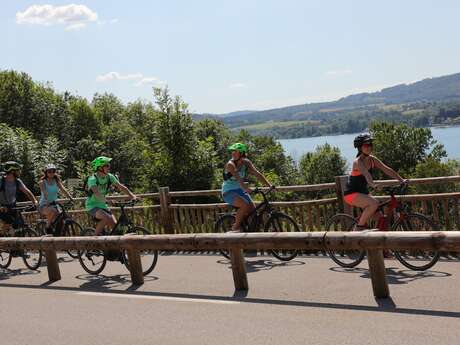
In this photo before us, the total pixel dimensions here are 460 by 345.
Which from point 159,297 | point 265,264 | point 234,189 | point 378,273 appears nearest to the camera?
point 378,273

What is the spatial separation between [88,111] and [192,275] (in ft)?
262

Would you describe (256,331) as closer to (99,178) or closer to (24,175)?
(99,178)

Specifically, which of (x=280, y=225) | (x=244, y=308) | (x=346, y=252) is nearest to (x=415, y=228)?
(x=346, y=252)

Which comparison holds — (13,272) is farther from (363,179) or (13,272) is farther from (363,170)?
(363,170)

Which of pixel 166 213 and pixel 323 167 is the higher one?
pixel 166 213

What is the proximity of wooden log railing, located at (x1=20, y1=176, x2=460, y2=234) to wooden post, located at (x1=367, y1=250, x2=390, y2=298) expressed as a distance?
2791mm

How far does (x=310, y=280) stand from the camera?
8.76 m

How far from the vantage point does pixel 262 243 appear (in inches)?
311

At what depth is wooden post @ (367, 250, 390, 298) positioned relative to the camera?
7.23 metres

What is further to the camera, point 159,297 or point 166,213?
point 166,213

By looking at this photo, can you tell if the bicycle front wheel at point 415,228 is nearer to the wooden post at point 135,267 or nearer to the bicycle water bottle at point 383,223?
the bicycle water bottle at point 383,223

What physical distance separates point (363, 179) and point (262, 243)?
2.23m

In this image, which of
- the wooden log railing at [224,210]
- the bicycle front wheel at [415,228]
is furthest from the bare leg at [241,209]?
the bicycle front wheel at [415,228]

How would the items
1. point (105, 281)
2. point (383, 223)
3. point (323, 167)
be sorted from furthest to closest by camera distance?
1. point (323, 167)
2. point (105, 281)
3. point (383, 223)
